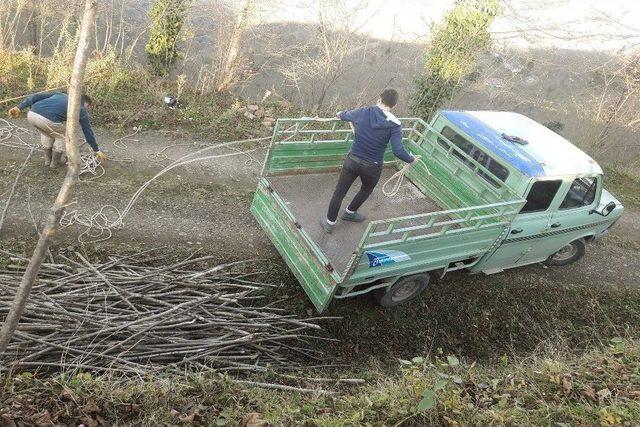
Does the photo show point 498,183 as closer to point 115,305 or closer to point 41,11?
point 115,305

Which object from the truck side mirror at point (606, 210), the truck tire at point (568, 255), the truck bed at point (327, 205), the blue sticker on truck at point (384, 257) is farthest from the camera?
the truck tire at point (568, 255)

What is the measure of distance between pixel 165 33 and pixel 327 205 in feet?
23.4

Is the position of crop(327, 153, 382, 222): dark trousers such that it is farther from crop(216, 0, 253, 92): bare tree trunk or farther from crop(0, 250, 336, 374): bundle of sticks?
crop(216, 0, 253, 92): bare tree trunk

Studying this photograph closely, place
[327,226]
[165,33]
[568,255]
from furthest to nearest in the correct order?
[165,33] < [568,255] < [327,226]

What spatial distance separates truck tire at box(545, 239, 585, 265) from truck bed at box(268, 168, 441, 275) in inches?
103

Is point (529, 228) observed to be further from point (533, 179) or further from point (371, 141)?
point (371, 141)

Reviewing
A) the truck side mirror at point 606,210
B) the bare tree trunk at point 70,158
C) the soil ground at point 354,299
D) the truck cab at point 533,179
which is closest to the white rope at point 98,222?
the soil ground at point 354,299

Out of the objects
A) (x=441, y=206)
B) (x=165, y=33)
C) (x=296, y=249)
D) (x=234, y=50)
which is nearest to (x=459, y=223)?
(x=441, y=206)

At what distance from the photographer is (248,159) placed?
9.04 m

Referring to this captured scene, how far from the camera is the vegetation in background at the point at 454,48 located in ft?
36.6

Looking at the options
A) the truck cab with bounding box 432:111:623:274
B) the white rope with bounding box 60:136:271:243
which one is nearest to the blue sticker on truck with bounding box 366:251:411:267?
the truck cab with bounding box 432:111:623:274

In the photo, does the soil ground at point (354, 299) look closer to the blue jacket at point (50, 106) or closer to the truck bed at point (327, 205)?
the truck bed at point (327, 205)

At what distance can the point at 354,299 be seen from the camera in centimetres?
637

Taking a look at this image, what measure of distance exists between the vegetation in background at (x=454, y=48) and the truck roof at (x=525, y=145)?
15.6 feet
